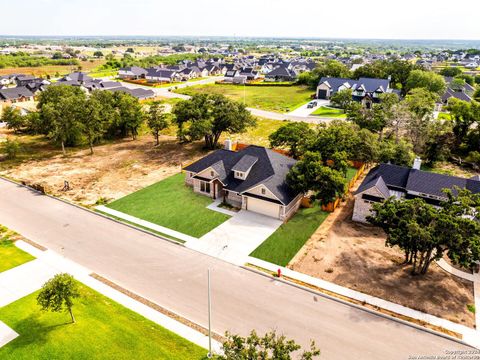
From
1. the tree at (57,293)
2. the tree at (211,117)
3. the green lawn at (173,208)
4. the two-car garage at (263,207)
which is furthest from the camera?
the tree at (211,117)

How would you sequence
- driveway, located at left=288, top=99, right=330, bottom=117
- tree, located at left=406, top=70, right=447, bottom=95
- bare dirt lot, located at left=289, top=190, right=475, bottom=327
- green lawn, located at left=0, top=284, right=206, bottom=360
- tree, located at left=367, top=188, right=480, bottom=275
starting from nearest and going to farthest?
green lawn, located at left=0, top=284, right=206, bottom=360 < tree, located at left=367, top=188, right=480, bottom=275 < bare dirt lot, located at left=289, top=190, right=475, bottom=327 < driveway, located at left=288, top=99, right=330, bottom=117 < tree, located at left=406, top=70, right=447, bottom=95

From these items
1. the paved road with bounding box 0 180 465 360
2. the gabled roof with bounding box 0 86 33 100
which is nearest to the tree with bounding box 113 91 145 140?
the paved road with bounding box 0 180 465 360

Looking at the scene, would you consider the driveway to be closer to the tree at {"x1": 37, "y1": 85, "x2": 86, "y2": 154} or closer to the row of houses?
the row of houses

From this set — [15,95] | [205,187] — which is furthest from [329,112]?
[15,95]

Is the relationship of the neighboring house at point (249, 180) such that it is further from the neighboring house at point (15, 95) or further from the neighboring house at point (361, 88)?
the neighboring house at point (15, 95)

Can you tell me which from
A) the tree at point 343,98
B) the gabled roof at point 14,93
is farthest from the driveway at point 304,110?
the gabled roof at point 14,93
